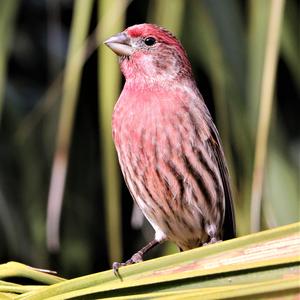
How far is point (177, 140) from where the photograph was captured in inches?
121

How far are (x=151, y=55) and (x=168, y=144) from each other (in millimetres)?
556

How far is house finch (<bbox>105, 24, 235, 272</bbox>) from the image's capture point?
3.10 meters

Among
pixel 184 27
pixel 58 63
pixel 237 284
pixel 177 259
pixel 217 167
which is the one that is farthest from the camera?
pixel 58 63

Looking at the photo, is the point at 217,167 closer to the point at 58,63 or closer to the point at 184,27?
the point at 184,27

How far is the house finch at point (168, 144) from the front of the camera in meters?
3.10

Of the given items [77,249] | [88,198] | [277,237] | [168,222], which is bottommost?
[77,249]

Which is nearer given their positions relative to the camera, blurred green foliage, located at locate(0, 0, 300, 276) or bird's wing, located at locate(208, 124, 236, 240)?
blurred green foliage, located at locate(0, 0, 300, 276)

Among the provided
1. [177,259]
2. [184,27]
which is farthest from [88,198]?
[177,259]

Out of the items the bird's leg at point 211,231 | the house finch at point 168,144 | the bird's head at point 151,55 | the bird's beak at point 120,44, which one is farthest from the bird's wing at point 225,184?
the bird's beak at point 120,44

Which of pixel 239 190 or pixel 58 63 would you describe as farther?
pixel 58 63

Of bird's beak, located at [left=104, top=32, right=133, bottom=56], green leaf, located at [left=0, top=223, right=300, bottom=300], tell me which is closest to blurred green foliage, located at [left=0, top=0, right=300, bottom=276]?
bird's beak, located at [left=104, top=32, right=133, bottom=56]

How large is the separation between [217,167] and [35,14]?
6.79ft

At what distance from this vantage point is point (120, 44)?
3.34 m

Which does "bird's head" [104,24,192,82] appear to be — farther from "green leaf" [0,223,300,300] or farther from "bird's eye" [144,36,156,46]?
"green leaf" [0,223,300,300]
